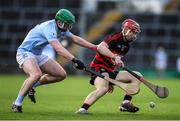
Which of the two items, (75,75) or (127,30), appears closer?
(127,30)

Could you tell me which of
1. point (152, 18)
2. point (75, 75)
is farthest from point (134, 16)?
point (75, 75)

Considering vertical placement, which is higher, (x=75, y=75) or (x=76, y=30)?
(x=76, y=30)

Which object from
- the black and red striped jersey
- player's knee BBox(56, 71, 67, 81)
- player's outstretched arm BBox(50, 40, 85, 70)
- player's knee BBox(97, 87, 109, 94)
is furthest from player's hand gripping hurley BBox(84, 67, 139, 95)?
player's knee BBox(56, 71, 67, 81)

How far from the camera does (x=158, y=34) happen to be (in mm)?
41656

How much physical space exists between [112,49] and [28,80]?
1.83 meters

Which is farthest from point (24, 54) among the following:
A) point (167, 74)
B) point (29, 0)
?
Answer: point (167, 74)

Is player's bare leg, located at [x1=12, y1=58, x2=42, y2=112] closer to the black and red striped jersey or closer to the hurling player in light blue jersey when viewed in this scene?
the hurling player in light blue jersey

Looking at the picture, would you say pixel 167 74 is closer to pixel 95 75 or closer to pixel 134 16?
pixel 134 16

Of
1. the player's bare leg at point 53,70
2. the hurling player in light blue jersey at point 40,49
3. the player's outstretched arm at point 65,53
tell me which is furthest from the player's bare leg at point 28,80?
the player's outstretched arm at point 65,53

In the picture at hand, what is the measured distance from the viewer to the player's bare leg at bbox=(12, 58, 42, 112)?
1494 cm

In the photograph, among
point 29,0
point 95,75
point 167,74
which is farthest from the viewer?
point 167,74

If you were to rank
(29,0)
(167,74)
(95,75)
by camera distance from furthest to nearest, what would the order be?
(167,74)
(29,0)
(95,75)

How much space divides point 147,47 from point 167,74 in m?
3.23

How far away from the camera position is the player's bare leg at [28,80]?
14938 millimetres
